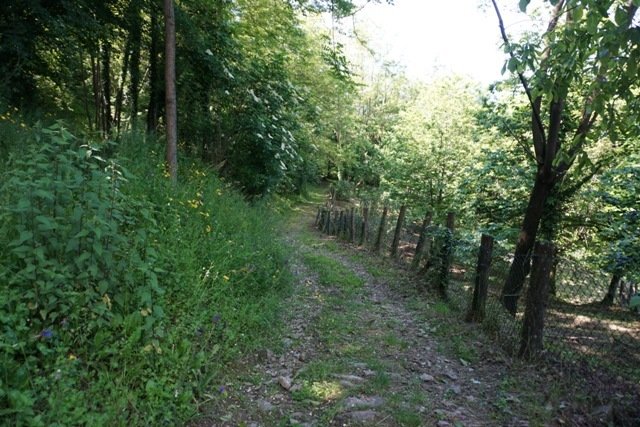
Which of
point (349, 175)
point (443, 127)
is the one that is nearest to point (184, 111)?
point (443, 127)

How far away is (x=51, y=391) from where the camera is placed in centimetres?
257

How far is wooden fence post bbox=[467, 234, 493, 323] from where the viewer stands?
611 cm

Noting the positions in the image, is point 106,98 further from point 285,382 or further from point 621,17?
point 621,17

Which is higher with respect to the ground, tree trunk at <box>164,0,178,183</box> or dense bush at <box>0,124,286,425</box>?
tree trunk at <box>164,0,178,183</box>

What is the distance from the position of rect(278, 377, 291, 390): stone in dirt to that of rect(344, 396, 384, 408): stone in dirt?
0.61 meters

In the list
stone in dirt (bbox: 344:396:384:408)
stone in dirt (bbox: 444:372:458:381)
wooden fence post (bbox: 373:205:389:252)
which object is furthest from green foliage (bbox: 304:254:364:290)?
stone in dirt (bbox: 344:396:384:408)

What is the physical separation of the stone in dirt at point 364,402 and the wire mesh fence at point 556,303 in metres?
2.24

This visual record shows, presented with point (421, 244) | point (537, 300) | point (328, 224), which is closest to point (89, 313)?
point (537, 300)

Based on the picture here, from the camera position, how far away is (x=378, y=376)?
4.30m

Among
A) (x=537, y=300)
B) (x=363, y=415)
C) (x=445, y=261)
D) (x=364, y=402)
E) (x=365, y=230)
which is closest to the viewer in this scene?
(x=363, y=415)

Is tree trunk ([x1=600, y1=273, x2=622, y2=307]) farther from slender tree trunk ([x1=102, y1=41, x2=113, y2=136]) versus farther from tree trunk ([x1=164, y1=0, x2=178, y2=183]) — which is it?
slender tree trunk ([x1=102, y1=41, x2=113, y2=136])

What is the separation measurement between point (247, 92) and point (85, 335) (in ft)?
29.9

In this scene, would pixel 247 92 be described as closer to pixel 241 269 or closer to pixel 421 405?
pixel 241 269

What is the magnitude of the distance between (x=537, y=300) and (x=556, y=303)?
1076 millimetres
